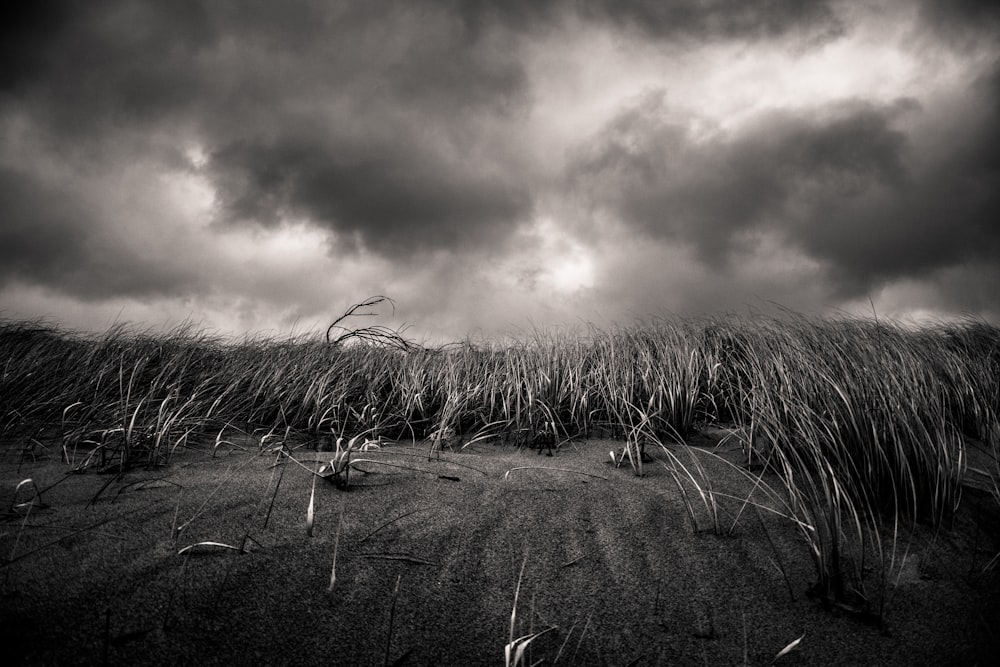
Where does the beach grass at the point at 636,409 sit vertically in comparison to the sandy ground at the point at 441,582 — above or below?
above

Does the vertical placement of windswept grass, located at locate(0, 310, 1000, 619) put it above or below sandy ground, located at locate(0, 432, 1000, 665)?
above

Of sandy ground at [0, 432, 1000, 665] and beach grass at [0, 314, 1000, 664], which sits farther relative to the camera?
beach grass at [0, 314, 1000, 664]

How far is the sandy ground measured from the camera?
1124 mm

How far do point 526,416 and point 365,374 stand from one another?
1737 mm

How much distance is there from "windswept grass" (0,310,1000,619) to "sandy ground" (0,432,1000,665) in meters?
0.12

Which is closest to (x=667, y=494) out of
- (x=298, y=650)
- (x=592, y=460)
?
(x=592, y=460)

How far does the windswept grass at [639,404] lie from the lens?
1784mm

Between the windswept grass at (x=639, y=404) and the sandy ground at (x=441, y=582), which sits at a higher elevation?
the windswept grass at (x=639, y=404)

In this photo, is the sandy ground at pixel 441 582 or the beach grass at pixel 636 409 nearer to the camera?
the sandy ground at pixel 441 582

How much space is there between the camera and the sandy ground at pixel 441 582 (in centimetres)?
112

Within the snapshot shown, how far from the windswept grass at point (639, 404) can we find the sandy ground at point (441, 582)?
0.12m

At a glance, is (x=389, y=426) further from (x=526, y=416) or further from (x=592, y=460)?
(x=592, y=460)

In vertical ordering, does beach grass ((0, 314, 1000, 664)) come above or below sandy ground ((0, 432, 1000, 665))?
above

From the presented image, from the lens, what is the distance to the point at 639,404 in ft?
10.1
